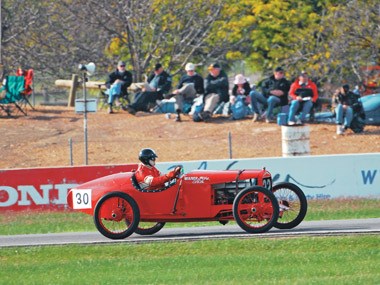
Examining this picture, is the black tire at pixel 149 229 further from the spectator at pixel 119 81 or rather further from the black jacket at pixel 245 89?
the spectator at pixel 119 81

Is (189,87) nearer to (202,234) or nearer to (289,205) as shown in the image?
(202,234)

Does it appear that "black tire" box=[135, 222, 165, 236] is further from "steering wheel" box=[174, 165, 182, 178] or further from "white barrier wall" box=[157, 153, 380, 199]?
"white barrier wall" box=[157, 153, 380, 199]

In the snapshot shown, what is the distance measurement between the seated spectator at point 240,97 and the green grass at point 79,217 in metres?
7.18

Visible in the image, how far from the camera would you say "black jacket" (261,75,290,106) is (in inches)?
1102

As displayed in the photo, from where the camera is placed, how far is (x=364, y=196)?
22.9 m

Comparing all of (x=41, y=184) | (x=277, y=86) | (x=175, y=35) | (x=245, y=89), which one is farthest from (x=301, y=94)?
(x=175, y=35)

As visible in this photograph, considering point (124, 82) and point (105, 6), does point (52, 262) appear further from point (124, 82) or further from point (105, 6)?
point (105, 6)

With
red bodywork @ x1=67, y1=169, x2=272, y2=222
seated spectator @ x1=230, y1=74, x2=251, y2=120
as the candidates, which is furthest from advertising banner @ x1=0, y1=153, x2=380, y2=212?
seated spectator @ x1=230, y1=74, x2=251, y2=120

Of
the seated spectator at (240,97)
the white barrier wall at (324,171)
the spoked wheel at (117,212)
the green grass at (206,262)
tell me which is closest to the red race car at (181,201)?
the spoked wheel at (117,212)

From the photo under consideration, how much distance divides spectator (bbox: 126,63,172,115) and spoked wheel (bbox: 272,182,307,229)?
528 inches

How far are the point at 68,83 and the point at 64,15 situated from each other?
12.7 ft

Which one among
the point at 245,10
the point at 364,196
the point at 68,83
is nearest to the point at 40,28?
the point at 68,83

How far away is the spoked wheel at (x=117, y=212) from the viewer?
16.4m

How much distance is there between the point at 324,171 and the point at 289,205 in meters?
6.22
